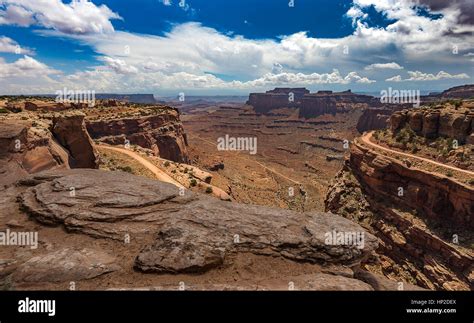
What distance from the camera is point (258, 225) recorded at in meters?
11.1

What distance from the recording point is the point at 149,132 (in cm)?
6556

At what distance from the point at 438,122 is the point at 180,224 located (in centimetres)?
4744

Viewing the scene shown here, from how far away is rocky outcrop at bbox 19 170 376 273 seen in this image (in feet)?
31.8

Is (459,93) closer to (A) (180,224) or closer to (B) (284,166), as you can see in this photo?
(B) (284,166)

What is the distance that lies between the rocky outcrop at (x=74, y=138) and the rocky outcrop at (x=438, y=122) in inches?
1856

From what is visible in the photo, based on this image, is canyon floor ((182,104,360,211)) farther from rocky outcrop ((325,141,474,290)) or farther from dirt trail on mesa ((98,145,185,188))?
rocky outcrop ((325,141,474,290))

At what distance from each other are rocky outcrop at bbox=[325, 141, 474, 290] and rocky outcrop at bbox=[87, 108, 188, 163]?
42.5 meters

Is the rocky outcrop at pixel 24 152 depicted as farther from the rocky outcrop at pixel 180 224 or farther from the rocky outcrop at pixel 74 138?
the rocky outcrop at pixel 180 224

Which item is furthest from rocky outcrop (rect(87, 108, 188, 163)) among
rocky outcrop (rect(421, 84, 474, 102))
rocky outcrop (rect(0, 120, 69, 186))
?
rocky outcrop (rect(421, 84, 474, 102))

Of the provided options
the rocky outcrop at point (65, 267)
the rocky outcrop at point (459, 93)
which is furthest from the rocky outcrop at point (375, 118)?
the rocky outcrop at point (65, 267)

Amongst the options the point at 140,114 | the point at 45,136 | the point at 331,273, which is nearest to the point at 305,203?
the point at 140,114
